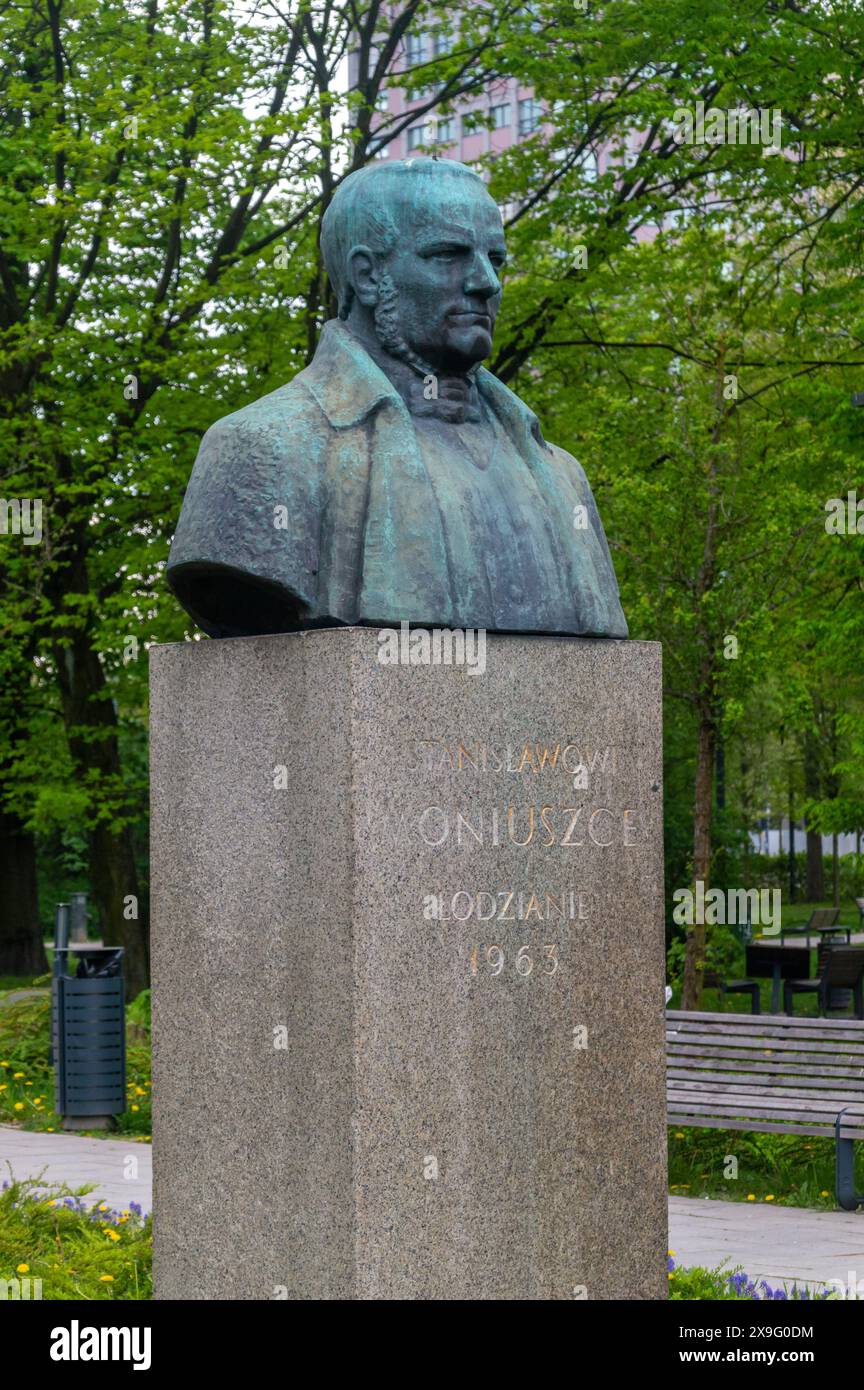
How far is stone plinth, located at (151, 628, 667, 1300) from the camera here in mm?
5527

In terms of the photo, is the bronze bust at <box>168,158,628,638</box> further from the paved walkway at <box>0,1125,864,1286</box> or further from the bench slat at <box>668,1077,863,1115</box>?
the bench slat at <box>668,1077,863,1115</box>

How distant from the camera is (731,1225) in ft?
31.6

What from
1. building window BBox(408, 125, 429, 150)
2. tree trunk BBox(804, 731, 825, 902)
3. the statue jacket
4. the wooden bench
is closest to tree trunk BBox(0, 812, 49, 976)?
building window BBox(408, 125, 429, 150)

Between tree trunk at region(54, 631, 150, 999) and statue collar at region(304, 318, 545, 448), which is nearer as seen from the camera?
statue collar at region(304, 318, 545, 448)

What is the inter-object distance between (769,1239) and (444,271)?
16.9ft

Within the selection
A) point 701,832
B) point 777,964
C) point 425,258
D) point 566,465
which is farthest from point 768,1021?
point 777,964

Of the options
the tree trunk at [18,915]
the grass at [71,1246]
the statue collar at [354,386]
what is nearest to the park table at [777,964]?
the grass at [71,1246]

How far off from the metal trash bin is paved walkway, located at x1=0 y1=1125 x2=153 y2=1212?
0.89 ft

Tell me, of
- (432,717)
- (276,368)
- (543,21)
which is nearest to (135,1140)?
(276,368)

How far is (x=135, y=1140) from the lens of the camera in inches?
531

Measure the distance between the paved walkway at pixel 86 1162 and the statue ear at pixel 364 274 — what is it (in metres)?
5.51

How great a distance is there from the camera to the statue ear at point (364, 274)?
6.17m

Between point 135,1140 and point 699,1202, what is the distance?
459 centimetres
